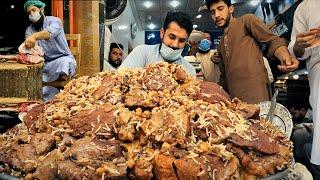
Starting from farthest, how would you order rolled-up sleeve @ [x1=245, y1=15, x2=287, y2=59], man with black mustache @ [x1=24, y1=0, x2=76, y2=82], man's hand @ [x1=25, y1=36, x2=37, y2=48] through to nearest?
man with black mustache @ [x1=24, y1=0, x2=76, y2=82] → man's hand @ [x1=25, y1=36, x2=37, y2=48] → rolled-up sleeve @ [x1=245, y1=15, x2=287, y2=59]

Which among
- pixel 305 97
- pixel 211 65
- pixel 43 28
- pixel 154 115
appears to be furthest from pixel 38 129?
pixel 305 97

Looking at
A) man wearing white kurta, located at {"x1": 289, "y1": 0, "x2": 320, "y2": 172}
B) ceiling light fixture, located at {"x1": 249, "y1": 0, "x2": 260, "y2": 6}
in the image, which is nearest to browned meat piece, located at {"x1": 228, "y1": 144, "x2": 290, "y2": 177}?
man wearing white kurta, located at {"x1": 289, "y1": 0, "x2": 320, "y2": 172}

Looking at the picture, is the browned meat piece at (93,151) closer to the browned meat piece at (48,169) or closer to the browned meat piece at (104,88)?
the browned meat piece at (48,169)

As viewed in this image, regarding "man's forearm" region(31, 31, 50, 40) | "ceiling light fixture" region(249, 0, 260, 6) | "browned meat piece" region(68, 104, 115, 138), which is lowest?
"browned meat piece" region(68, 104, 115, 138)

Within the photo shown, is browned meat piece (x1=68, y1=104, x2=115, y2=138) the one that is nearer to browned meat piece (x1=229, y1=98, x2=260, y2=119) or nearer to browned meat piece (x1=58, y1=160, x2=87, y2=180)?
browned meat piece (x1=58, y1=160, x2=87, y2=180)

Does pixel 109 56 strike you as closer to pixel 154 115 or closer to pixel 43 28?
pixel 43 28

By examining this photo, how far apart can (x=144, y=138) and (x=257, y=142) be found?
48 cm

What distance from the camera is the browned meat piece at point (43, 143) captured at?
4.69 ft

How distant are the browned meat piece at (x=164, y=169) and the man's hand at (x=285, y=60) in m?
1.56

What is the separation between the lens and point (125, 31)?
Answer: 390 inches

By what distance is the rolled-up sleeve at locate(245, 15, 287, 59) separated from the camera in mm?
2951

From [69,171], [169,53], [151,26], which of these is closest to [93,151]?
[69,171]

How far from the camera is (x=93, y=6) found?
6.70 metres

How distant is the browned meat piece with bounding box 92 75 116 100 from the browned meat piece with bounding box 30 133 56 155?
1.08 feet
